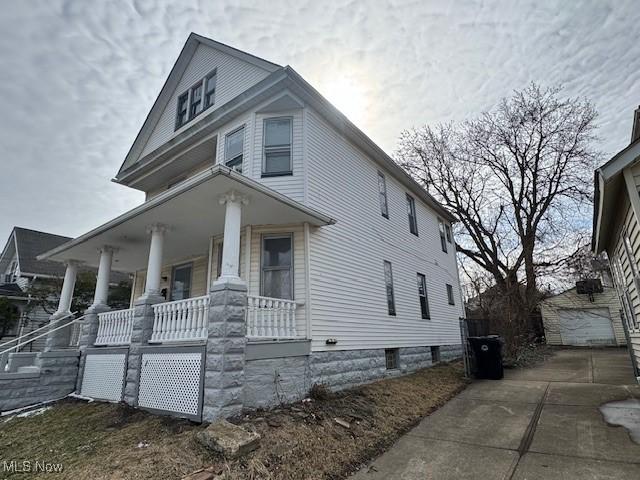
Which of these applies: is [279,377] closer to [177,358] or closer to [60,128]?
[177,358]

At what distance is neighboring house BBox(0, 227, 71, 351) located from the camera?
1588cm

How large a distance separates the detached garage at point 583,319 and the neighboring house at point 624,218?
14.3 meters

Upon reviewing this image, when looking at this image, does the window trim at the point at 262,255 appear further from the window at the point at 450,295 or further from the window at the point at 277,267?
the window at the point at 450,295

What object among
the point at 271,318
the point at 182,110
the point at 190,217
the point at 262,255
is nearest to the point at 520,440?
the point at 271,318

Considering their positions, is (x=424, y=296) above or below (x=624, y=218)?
below

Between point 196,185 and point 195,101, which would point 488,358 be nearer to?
point 196,185

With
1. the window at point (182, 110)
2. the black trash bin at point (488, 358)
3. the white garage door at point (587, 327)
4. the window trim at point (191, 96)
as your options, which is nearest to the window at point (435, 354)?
the black trash bin at point (488, 358)

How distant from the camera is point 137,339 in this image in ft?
20.4

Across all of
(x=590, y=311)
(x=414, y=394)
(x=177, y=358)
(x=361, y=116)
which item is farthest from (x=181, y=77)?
(x=590, y=311)

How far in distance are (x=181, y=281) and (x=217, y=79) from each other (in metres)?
6.05

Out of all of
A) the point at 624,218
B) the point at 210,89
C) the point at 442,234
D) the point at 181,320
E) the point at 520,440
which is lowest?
the point at 520,440

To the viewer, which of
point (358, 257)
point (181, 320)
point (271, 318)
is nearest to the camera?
point (181, 320)

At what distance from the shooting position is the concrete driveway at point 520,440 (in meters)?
3.65

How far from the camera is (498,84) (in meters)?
9.84
